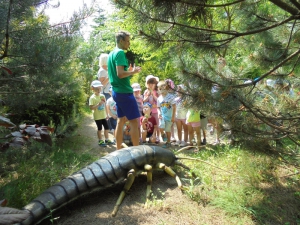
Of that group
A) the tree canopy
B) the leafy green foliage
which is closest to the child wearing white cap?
the leafy green foliage

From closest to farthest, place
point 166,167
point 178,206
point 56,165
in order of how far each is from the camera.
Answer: point 178,206 → point 166,167 → point 56,165

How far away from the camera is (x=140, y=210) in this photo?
2.69m

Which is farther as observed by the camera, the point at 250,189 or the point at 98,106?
the point at 98,106

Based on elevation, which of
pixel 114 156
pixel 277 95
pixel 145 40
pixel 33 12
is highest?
pixel 33 12

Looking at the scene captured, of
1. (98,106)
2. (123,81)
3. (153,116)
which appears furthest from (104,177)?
(153,116)

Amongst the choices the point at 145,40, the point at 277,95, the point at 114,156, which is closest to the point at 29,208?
the point at 114,156

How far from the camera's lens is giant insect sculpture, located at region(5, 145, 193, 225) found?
2.38 m

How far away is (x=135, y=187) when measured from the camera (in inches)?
125

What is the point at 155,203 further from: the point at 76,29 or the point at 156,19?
the point at 76,29

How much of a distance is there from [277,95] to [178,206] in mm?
1700

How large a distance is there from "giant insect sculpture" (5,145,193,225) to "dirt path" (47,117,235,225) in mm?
117

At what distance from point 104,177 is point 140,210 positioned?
1.72 ft

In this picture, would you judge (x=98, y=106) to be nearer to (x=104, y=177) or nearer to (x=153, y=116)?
(x=153, y=116)

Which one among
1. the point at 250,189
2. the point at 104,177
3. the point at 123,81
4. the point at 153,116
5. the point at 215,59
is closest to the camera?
the point at 215,59
